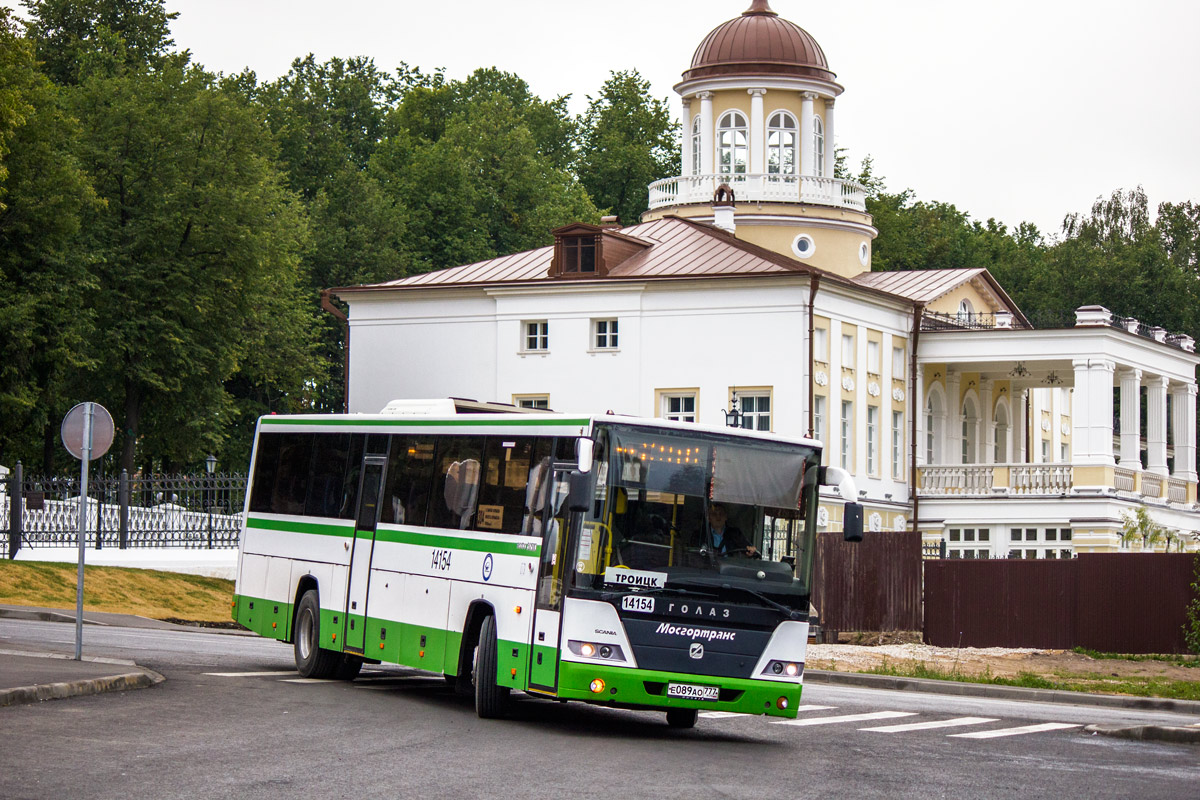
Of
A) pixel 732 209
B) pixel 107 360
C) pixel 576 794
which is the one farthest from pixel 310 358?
pixel 576 794

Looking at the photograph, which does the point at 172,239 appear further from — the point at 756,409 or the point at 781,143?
the point at 781,143

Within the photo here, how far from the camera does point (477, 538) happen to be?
18141 mm

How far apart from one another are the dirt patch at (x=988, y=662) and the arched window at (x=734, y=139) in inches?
1376

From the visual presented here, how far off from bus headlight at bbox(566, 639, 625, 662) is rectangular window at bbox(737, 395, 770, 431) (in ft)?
134

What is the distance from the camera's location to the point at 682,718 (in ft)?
59.4

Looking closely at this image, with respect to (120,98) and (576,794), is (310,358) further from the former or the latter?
(576,794)

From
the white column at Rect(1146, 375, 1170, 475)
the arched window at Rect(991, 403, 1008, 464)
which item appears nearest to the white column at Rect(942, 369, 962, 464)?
the arched window at Rect(991, 403, 1008, 464)

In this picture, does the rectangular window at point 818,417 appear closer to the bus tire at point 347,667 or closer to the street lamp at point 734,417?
the street lamp at point 734,417

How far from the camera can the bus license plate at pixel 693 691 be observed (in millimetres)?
16547

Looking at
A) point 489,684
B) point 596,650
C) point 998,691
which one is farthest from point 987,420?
point 596,650

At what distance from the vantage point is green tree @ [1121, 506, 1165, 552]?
171ft

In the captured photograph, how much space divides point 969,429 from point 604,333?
622 inches

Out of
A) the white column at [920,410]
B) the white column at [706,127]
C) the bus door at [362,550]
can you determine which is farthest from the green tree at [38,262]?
the bus door at [362,550]

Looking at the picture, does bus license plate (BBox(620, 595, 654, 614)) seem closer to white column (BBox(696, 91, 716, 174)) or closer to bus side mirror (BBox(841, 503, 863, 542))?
bus side mirror (BBox(841, 503, 863, 542))
